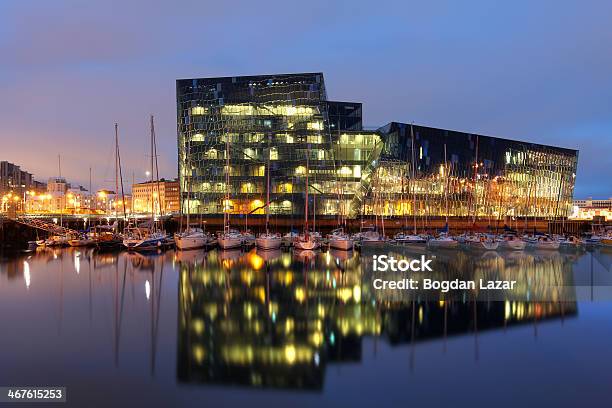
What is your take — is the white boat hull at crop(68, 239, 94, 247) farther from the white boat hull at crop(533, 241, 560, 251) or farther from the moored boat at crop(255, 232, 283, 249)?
the white boat hull at crop(533, 241, 560, 251)

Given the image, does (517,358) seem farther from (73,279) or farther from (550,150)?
(550,150)

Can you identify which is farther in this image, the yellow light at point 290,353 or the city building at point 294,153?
the city building at point 294,153

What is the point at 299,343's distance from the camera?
16.6 meters

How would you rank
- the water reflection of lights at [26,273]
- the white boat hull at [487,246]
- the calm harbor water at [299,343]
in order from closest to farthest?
the calm harbor water at [299,343] → the water reflection of lights at [26,273] → the white boat hull at [487,246]

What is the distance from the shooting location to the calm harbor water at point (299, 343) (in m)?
12.6

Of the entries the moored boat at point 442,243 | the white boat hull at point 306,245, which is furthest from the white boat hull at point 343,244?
the moored boat at point 442,243

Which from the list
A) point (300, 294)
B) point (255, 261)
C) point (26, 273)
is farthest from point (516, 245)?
point (26, 273)

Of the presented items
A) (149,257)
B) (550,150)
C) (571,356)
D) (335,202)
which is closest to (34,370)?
(571,356)

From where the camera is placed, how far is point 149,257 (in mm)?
47656

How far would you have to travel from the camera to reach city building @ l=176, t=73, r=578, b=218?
278 ft

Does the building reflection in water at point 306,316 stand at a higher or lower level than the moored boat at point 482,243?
higher

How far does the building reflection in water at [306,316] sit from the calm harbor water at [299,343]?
0.08 m

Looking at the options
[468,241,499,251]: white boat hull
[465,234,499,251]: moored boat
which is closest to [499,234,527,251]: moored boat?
[465,234,499,251]: moored boat

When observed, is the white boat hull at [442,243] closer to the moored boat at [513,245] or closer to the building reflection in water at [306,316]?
the moored boat at [513,245]
